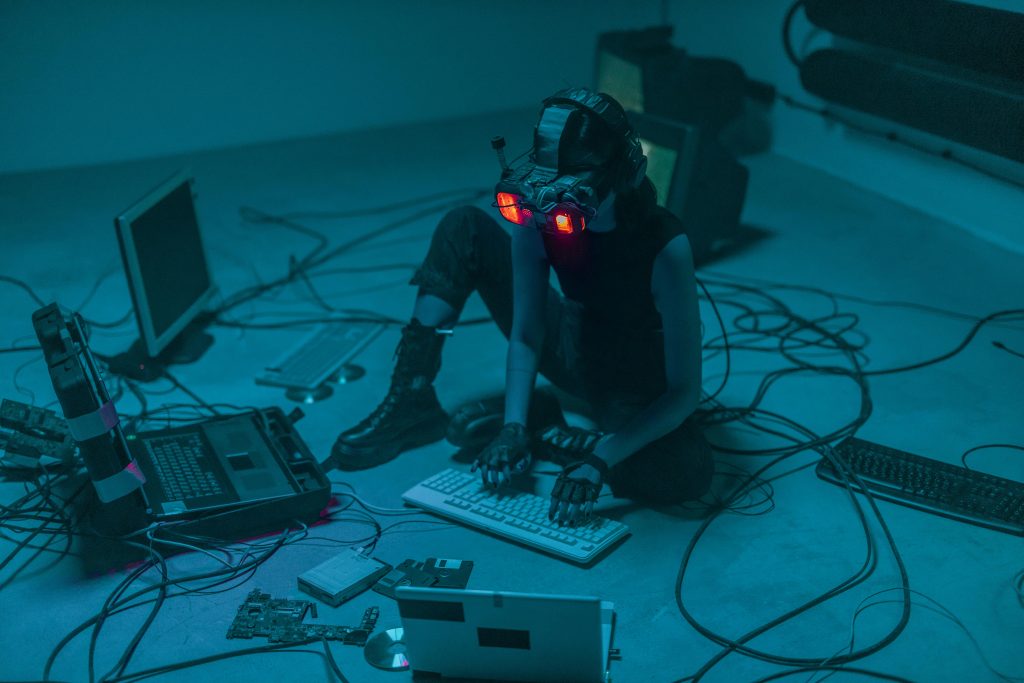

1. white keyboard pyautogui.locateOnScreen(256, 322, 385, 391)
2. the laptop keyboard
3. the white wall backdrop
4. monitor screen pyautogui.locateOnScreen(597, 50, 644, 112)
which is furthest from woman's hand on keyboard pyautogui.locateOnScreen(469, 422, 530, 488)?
the white wall backdrop

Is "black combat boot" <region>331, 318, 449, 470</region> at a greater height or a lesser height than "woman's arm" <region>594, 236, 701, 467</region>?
lesser

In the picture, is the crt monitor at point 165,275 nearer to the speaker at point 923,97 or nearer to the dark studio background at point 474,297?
the dark studio background at point 474,297

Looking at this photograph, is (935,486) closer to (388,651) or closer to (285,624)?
(388,651)

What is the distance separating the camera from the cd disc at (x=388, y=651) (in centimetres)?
207

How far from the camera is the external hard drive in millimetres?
2256

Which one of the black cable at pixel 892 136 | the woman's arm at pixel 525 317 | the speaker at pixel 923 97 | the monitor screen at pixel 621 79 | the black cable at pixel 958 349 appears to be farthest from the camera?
the monitor screen at pixel 621 79

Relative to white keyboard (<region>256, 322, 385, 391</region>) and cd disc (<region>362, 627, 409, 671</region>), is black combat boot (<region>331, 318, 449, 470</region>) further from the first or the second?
cd disc (<region>362, 627, 409, 671</region>)

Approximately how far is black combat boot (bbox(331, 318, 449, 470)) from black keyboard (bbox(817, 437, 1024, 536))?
113cm

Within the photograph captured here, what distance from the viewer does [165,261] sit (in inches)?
130

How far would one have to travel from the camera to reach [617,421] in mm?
2674

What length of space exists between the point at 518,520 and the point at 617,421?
432 millimetres

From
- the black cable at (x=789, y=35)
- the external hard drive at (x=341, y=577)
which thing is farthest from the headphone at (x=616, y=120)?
the black cable at (x=789, y=35)

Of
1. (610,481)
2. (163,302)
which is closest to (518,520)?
(610,481)

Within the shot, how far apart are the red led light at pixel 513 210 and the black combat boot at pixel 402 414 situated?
2.30ft
